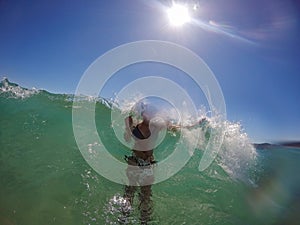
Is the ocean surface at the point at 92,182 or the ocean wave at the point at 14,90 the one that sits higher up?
the ocean wave at the point at 14,90

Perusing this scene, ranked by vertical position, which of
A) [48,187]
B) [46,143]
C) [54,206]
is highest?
[46,143]

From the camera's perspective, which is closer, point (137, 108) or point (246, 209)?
point (137, 108)

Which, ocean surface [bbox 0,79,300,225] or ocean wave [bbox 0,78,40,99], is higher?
ocean wave [bbox 0,78,40,99]

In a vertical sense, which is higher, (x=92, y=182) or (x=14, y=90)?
(x=14, y=90)

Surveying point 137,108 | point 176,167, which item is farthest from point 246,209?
point 137,108

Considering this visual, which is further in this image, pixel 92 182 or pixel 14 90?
pixel 14 90

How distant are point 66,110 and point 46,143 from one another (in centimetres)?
239

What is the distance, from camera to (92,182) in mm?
6906

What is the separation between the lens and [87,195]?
6422 millimetres

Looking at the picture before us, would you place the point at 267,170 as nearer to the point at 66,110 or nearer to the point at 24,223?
the point at 66,110

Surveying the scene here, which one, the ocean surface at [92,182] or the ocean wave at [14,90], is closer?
the ocean surface at [92,182]

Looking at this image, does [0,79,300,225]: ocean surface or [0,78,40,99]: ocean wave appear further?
[0,78,40,99]: ocean wave

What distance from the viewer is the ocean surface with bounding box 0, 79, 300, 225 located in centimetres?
599

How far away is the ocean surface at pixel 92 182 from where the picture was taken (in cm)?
599
